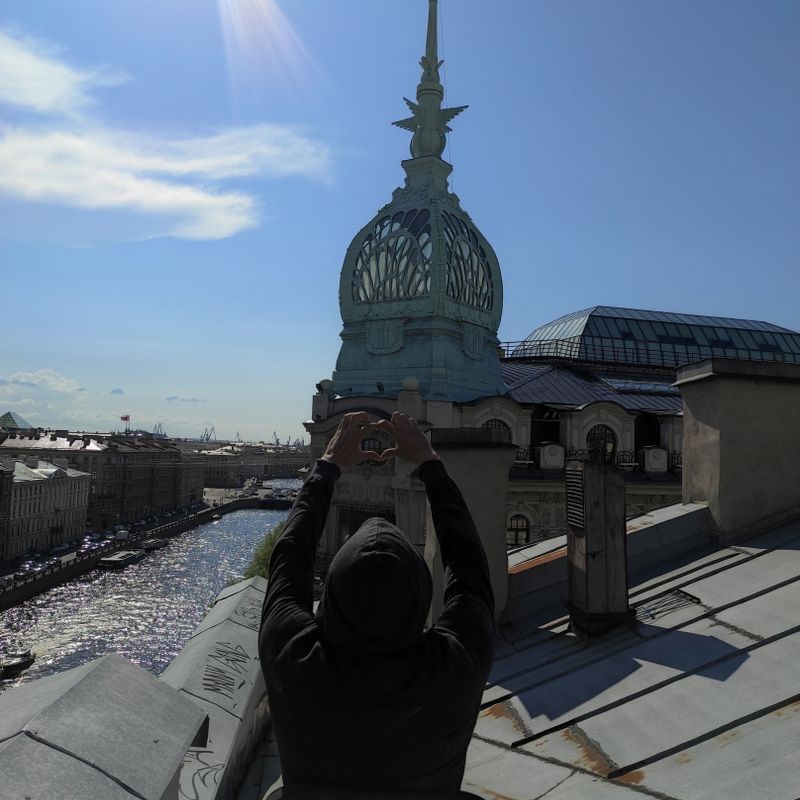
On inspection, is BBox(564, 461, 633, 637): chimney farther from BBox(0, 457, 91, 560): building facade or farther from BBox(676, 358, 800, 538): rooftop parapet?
BBox(0, 457, 91, 560): building facade

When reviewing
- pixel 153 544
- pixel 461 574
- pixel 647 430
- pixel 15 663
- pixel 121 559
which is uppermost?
pixel 647 430

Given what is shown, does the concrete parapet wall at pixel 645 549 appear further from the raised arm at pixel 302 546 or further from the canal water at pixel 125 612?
the canal water at pixel 125 612

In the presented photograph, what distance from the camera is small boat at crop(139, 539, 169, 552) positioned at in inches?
3371

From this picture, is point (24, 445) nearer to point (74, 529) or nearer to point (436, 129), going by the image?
point (74, 529)

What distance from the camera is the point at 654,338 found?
2098 inches

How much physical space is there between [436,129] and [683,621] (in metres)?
32.3

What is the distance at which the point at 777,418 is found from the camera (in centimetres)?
764

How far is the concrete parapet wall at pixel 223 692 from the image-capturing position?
374cm

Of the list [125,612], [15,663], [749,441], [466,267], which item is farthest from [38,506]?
[749,441]

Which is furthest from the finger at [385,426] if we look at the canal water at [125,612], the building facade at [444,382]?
the canal water at [125,612]

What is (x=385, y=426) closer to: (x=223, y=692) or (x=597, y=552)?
(x=223, y=692)

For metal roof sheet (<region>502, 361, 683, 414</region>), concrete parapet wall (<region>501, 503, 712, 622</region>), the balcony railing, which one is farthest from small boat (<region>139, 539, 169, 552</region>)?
concrete parapet wall (<region>501, 503, 712, 622</region>)

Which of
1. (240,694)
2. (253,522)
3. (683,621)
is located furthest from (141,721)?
(253,522)

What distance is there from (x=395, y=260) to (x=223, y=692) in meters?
27.4
